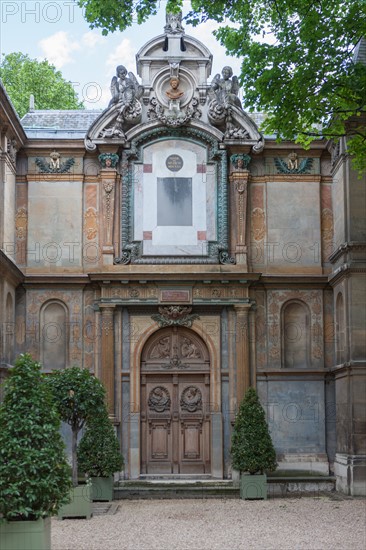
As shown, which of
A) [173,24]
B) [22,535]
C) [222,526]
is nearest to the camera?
[22,535]

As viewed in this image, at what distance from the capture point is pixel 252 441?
2092cm

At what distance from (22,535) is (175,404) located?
36.8ft

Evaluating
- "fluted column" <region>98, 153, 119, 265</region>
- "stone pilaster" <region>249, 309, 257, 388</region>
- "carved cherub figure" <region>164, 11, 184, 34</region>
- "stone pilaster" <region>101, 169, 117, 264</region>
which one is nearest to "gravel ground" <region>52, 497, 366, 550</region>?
"stone pilaster" <region>249, 309, 257, 388</region>

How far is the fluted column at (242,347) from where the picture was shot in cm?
2270

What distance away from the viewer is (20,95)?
116 ft

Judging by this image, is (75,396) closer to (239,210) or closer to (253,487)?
(253,487)

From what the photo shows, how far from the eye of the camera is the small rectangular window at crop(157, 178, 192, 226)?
23.5 m

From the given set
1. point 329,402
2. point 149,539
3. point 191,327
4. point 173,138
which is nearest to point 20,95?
point 173,138

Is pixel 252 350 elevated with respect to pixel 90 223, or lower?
lower

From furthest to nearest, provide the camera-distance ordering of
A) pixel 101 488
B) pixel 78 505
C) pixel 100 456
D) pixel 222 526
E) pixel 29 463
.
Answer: pixel 101 488, pixel 100 456, pixel 78 505, pixel 222 526, pixel 29 463

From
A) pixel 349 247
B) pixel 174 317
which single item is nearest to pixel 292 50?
pixel 349 247

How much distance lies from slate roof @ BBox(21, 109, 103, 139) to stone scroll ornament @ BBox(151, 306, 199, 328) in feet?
16.6

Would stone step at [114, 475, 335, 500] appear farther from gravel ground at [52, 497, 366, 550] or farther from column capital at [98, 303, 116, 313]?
column capital at [98, 303, 116, 313]

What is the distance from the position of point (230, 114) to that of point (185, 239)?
10.8 ft
